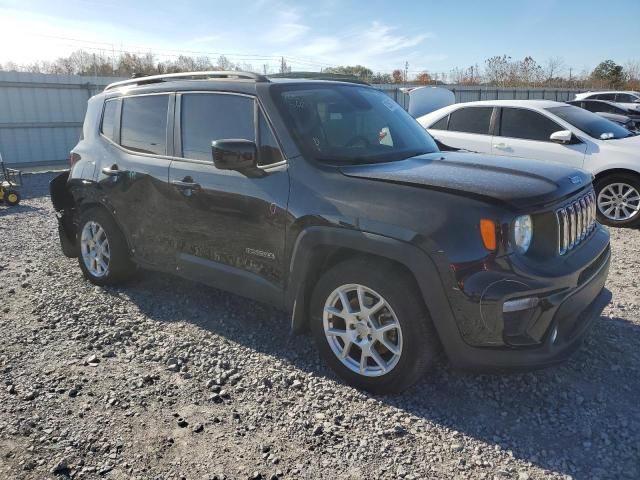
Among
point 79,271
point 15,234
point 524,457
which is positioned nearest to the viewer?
point 524,457

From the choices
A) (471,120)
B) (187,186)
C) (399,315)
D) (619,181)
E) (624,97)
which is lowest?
(399,315)

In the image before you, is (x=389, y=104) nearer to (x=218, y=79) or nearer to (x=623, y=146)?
(x=218, y=79)

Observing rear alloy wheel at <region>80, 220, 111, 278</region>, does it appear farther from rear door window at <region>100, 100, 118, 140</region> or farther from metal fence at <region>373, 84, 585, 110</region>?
metal fence at <region>373, 84, 585, 110</region>

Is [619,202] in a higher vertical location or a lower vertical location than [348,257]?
lower

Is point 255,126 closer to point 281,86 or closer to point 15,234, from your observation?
point 281,86

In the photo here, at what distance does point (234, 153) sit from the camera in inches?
132

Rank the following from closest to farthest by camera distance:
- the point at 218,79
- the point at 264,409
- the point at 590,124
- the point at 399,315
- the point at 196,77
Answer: the point at 399,315 < the point at 264,409 < the point at 218,79 < the point at 196,77 < the point at 590,124

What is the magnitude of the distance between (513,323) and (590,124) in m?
6.25

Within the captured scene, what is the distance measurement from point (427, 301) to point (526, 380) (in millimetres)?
1057

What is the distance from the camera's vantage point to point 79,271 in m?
5.71

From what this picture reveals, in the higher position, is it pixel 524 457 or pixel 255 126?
pixel 255 126

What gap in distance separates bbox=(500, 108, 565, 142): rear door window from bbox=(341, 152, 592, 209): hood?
14.4 feet

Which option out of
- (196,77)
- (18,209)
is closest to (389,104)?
(196,77)

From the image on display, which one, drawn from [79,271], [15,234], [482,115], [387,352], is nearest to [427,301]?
[387,352]
